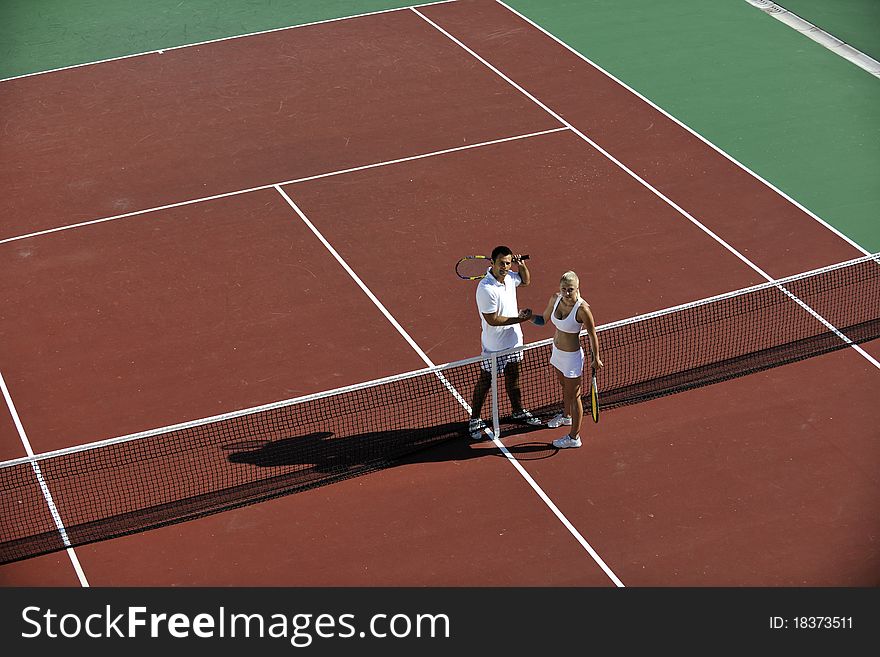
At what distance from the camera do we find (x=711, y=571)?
35.7ft

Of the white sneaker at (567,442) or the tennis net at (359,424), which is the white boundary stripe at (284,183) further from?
the white sneaker at (567,442)

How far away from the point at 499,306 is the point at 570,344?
78cm

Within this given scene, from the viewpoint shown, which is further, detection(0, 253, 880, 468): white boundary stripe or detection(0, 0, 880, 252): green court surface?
detection(0, 0, 880, 252): green court surface

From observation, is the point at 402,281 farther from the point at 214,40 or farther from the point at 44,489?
the point at 214,40

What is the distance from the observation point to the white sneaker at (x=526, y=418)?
12785 mm

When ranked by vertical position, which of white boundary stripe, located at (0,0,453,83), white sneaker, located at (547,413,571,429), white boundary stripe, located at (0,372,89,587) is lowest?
white boundary stripe, located at (0,372,89,587)

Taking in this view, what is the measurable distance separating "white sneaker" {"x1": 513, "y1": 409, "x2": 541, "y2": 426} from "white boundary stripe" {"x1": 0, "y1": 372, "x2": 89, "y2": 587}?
456cm

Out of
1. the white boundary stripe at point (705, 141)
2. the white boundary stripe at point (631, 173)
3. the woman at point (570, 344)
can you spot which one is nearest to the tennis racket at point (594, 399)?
the woman at point (570, 344)

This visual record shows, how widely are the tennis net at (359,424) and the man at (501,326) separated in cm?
12

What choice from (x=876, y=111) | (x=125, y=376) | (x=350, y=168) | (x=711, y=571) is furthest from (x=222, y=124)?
(x=711, y=571)

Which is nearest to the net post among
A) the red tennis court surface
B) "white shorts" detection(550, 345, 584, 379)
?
the red tennis court surface

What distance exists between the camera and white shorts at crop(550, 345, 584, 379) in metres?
12.0

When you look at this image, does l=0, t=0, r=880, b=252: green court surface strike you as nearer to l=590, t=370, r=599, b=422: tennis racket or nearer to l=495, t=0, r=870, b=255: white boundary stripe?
l=495, t=0, r=870, b=255: white boundary stripe

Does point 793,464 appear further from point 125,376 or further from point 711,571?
point 125,376
